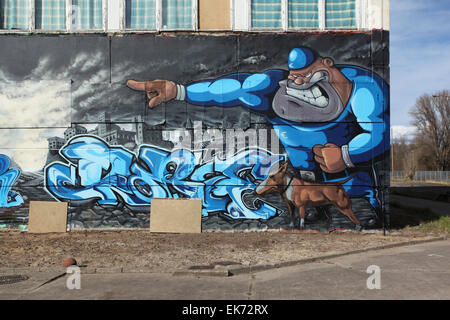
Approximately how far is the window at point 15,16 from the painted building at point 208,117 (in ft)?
0.65

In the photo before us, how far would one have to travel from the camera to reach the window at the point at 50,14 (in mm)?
13133

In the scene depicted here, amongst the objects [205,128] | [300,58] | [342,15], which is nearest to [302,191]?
[205,128]

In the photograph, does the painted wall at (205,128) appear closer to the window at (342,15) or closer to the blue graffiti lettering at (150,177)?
the blue graffiti lettering at (150,177)

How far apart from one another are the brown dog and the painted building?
29 mm

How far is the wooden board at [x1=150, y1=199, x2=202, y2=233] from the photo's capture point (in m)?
12.6

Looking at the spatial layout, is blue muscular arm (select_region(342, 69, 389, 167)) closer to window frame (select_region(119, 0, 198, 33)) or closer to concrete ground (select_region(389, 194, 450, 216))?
window frame (select_region(119, 0, 198, 33))

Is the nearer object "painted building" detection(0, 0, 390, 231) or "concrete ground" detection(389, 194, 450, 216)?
"painted building" detection(0, 0, 390, 231)

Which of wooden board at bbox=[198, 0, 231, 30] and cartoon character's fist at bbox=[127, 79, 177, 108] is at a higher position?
wooden board at bbox=[198, 0, 231, 30]

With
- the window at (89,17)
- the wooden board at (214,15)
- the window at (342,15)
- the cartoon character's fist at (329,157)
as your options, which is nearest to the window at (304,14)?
the window at (342,15)

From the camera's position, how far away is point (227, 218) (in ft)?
41.7

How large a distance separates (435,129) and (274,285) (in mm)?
82700

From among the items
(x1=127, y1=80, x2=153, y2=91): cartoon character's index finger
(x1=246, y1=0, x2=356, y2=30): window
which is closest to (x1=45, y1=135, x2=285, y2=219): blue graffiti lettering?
(x1=127, y1=80, x2=153, y2=91): cartoon character's index finger
